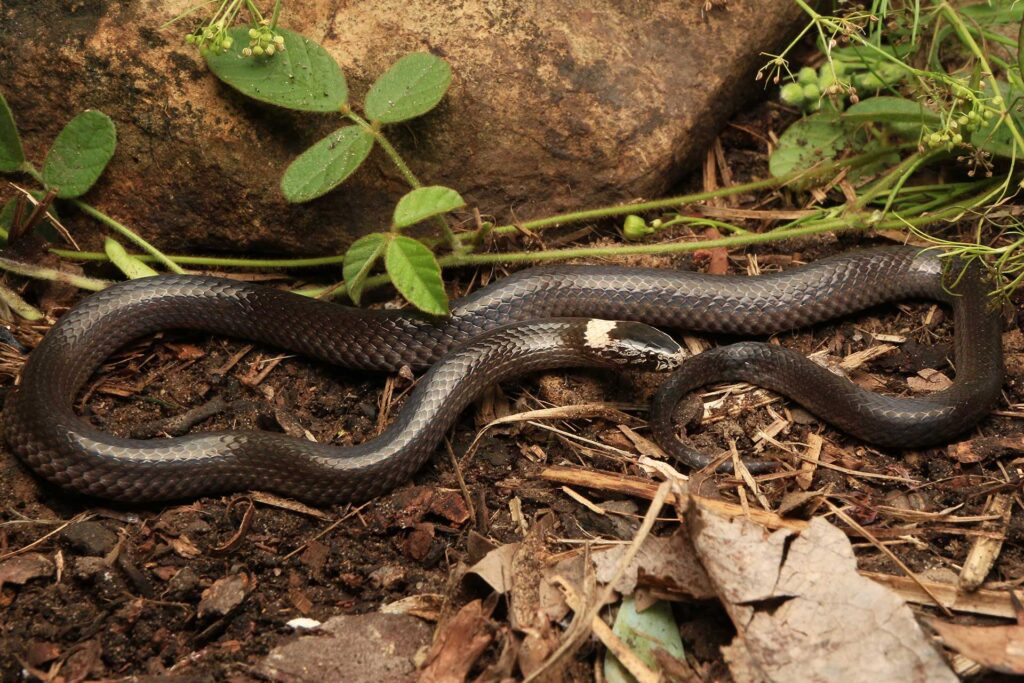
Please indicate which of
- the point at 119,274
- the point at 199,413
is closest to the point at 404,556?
the point at 199,413

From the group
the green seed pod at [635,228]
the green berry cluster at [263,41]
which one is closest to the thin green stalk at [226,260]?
the green berry cluster at [263,41]

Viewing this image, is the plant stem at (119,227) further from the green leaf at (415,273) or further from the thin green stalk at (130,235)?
the green leaf at (415,273)

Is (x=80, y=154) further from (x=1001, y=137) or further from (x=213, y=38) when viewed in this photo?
(x=1001, y=137)

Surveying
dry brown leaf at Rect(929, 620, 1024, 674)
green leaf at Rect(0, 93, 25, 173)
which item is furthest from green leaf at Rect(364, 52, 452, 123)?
dry brown leaf at Rect(929, 620, 1024, 674)

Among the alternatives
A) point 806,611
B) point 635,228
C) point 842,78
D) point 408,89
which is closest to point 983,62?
point 842,78

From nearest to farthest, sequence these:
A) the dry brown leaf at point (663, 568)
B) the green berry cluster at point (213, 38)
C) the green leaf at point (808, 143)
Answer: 1. the dry brown leaf at point (663, 568)
2. the green berry cluster at point (213, 38)
3. the green leaf at point (808, 143)

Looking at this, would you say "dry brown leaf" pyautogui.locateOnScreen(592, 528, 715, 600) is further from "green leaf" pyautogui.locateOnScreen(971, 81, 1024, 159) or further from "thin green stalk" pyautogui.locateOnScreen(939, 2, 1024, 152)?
"green leaf" pyautogui.locateOnScreen(971, 81, 1024, 159)
